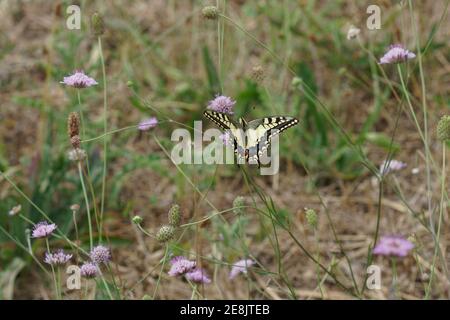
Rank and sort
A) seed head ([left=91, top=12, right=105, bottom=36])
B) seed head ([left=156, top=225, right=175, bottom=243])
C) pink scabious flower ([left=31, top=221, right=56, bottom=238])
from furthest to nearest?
seed head ([left=91, top=12, right=105, bottom=36]) → pink scabious flower ([left=31, top=221, right=56, bottom=238]) → seed head ([left=156, top=225, right=175, bottom=243])

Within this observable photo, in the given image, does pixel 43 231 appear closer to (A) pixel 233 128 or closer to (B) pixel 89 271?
(B) pixel 89 271

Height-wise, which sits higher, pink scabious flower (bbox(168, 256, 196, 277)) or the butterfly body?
the butterfly body

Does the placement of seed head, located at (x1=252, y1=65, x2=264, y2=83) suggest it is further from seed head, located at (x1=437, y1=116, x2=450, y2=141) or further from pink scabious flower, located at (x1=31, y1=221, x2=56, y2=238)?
pink scabious flower, located at (x1=31, y1=221, x2=56, y2=238)

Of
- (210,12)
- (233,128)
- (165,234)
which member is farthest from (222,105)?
(165,234)

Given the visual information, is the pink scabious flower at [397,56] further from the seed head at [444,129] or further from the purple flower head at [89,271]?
the purple flower head at [89,271]

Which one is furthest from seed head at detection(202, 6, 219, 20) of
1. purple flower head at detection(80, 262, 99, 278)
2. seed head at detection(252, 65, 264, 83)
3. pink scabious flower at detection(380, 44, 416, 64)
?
purple flower head at detection(80, 262, 99, 278)

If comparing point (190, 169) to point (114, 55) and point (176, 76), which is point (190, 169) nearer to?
point (176, 76)
